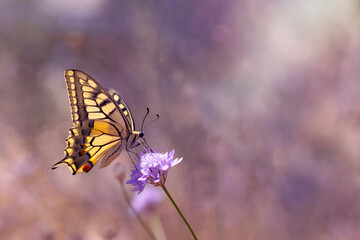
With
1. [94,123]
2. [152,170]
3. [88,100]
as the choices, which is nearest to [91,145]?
[94,123]

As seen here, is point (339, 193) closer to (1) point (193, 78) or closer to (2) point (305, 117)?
(2) point (305, 117)

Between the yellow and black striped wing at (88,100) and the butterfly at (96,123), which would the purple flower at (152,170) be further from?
the yellow and black striped wing at (88,100)

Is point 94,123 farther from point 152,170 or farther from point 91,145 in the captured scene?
point 152,170

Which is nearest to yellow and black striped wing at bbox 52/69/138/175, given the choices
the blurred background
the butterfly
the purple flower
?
the butterfly

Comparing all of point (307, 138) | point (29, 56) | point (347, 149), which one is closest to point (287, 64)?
point (307, 138)

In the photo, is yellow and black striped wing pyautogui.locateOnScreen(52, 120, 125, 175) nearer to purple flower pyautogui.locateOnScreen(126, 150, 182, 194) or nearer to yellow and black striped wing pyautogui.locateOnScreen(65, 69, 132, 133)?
yellow and black striped wing pyautogui.locateOnScreen(65, 69, 132, 133)
